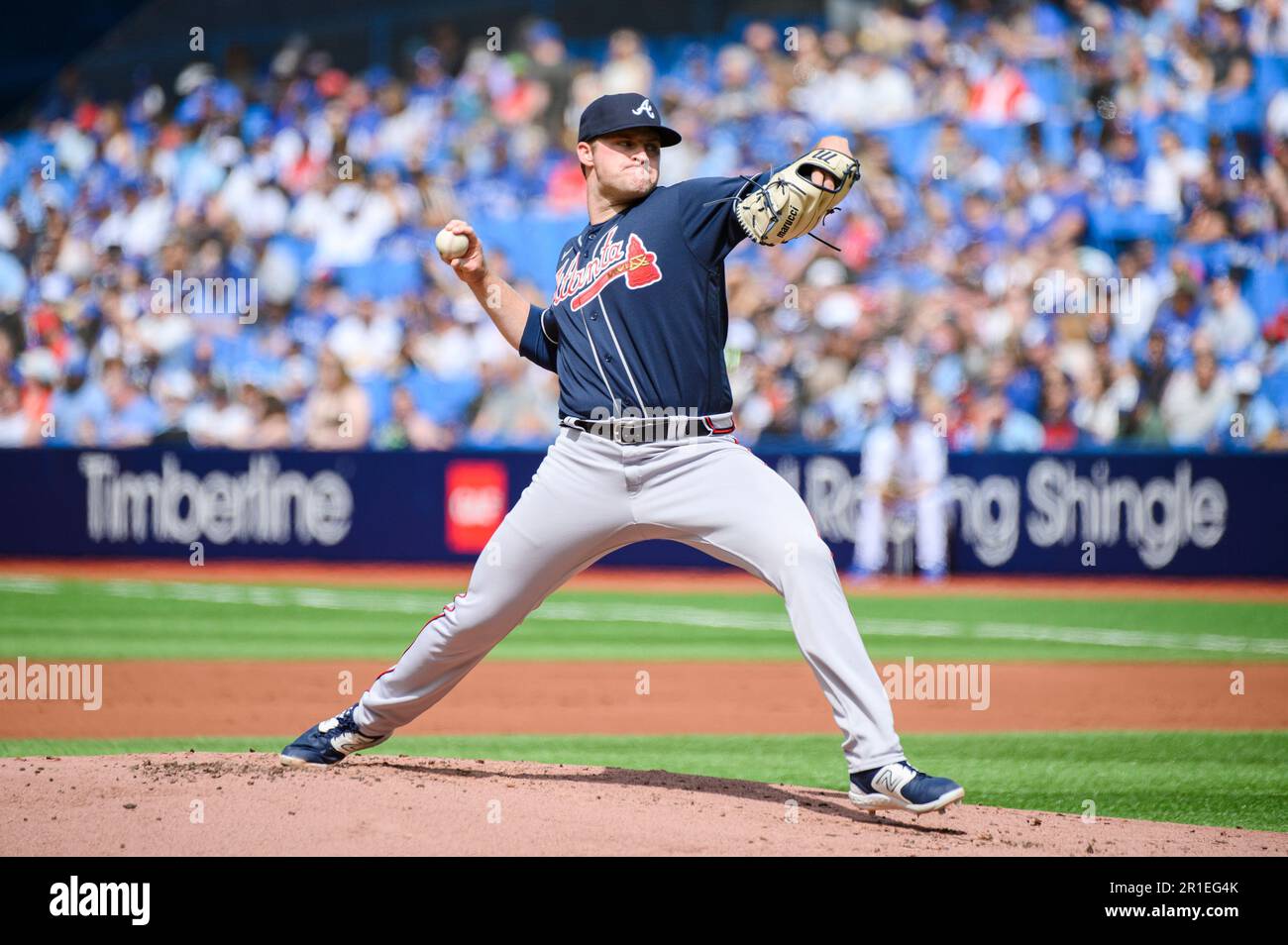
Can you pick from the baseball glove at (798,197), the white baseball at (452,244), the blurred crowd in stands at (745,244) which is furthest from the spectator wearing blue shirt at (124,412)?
the baseball glove at (798,197)

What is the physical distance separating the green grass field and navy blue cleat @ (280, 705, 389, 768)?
132 cm

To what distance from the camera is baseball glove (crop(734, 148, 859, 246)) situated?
432cm

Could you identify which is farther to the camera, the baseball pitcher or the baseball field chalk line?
the baseball field chalk line

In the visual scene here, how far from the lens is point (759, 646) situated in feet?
35.2

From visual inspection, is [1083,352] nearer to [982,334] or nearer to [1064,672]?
[982,334]

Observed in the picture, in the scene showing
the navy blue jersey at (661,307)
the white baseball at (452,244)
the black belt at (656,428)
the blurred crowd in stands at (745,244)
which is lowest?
the black belt at (656,428)

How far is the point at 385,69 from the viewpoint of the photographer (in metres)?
20.2

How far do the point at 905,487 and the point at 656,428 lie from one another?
10380 mm

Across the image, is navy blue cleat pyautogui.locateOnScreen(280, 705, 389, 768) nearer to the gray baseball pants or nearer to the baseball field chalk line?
the gray baseball pants

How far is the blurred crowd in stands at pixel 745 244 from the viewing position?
1567 centimetres

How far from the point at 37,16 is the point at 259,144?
11.4 feet

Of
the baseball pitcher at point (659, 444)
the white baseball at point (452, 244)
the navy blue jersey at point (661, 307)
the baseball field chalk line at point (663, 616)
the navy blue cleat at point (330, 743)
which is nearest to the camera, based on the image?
the baseball pitcher at point (659, 444)

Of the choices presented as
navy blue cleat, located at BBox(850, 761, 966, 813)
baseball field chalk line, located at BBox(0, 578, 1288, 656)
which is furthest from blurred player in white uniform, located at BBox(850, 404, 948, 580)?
navy blue cleat, located at BBox(850, 761, 966, 813)

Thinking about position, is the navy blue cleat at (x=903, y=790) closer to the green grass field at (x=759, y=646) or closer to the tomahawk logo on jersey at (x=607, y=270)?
the green grass field at (x=759, y=646)
